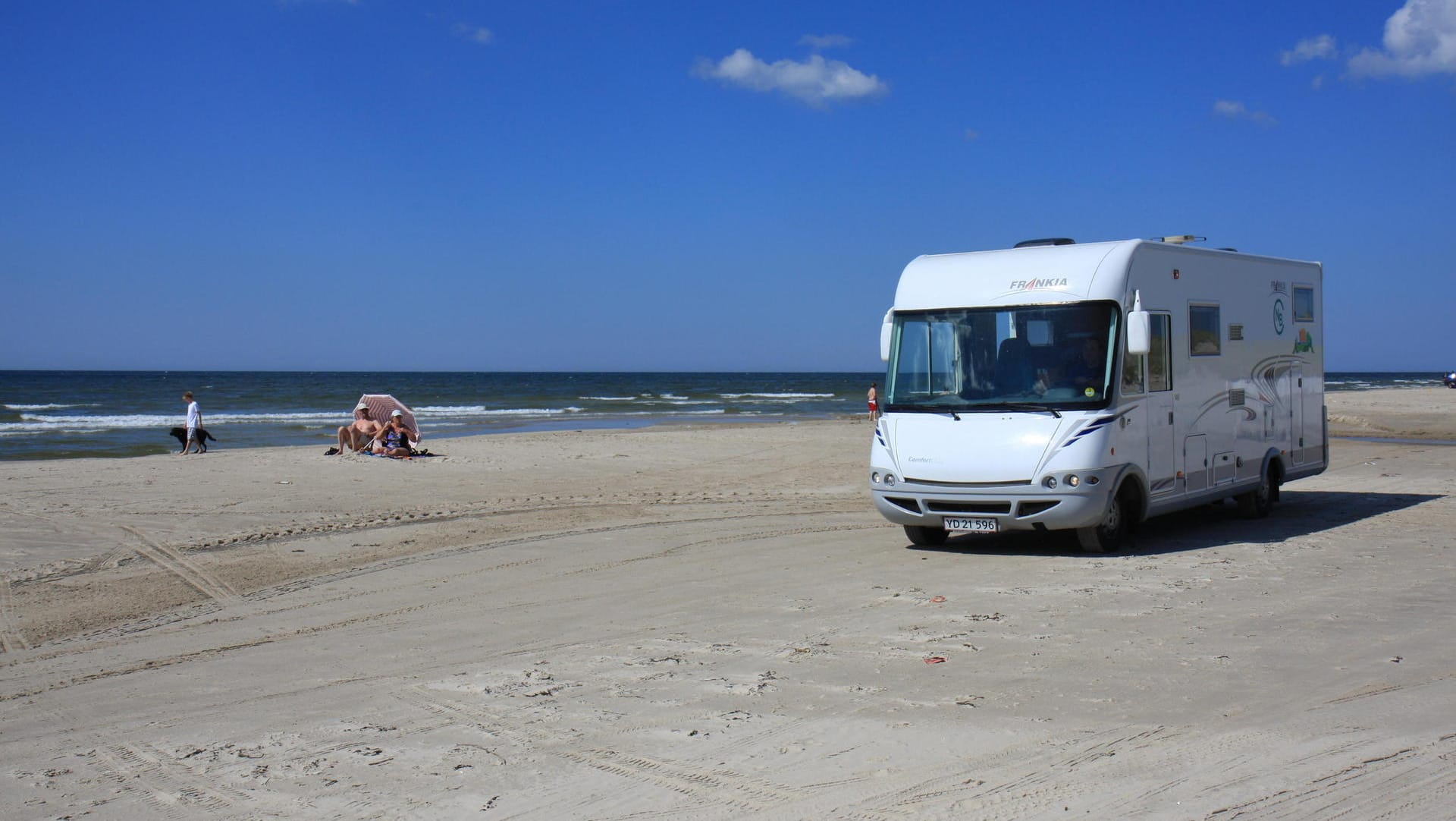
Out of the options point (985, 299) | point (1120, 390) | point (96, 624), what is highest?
point (985, 299)

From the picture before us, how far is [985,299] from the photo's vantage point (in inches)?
438

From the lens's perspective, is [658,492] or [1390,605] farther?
[658,492]

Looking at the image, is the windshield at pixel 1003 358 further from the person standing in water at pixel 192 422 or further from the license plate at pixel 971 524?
the person standing in water at pixel 192 422

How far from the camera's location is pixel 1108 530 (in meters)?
10.8

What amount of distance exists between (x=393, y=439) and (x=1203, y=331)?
598 inches

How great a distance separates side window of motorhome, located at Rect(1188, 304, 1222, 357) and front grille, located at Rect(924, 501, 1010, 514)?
2.93 m

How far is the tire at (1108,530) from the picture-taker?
10.7 m

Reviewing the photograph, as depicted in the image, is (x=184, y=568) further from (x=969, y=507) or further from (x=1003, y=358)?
(x=1003, y=358)

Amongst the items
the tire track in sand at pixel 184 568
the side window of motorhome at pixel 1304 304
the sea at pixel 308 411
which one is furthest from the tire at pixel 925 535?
the sea at pixel 308 411

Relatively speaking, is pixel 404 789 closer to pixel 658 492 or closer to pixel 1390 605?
pixel 1390 605

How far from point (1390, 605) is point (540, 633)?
5956mm

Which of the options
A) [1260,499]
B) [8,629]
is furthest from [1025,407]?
[8,629]

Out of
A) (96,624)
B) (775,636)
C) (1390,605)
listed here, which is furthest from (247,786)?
(1390,605)

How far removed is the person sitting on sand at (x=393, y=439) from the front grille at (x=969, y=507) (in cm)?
1373
